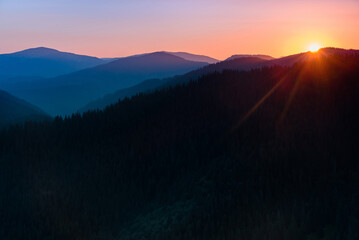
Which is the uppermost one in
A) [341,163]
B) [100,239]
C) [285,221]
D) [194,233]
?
[341,163]

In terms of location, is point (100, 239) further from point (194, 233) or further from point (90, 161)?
point (90, 161)

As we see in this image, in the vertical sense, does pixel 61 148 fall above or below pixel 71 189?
above

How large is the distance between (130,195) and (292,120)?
199 feet

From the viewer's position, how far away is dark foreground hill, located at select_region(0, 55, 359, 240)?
79619 mm

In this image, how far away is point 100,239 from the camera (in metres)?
91.4

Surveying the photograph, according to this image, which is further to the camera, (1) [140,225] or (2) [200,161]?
(2) [200,161]

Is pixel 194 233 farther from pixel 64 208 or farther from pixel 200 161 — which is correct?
pixel 64 208

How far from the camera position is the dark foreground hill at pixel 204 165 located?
7962 centimetres

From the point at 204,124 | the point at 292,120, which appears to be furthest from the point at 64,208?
the point at 292,120

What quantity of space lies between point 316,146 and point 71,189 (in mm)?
83014

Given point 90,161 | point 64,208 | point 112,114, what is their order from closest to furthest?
point 64,208, point 90,161, point 112,114

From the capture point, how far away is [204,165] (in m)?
110

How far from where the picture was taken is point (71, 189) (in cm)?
11531

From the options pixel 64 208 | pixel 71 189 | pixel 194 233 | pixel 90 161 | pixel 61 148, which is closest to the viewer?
pixel 194 233
